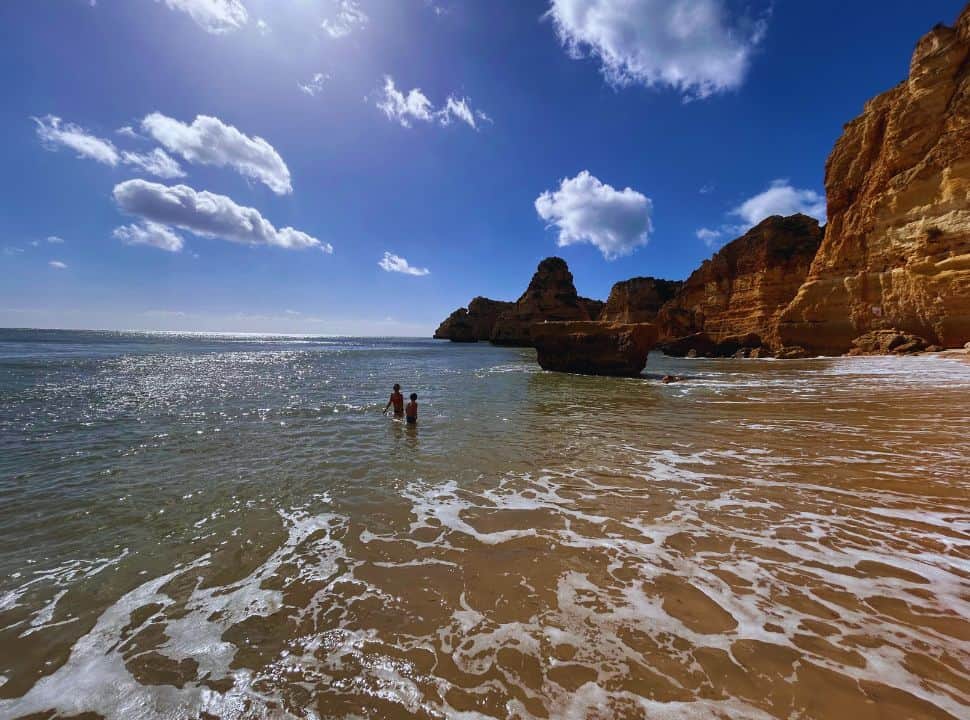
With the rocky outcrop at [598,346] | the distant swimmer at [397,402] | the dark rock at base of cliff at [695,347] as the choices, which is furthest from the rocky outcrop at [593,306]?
the distant swimmer at [397,402]

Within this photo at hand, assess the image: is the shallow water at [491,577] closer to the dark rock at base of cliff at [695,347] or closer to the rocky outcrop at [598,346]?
the rocky outcrop at [598,346]

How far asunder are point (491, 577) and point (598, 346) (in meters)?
20.2

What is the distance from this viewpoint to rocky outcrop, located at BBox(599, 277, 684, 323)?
68625 mm

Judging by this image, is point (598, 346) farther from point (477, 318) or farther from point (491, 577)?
point (477, 318)

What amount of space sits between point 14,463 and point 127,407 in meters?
6.06

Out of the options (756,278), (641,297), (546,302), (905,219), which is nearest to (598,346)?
(905,219)

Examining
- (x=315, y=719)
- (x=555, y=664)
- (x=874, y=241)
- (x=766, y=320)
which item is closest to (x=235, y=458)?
(x=315, y=719)

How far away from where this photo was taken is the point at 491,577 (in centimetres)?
360

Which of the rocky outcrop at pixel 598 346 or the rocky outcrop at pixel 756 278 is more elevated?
the rocky outcrop at pixel 756 278

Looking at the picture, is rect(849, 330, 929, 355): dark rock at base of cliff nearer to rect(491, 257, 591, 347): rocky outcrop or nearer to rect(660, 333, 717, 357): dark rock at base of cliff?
rect(660, 333, 717, 357): dark rock at base of cliff

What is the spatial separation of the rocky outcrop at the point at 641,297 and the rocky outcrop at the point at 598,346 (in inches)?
1836

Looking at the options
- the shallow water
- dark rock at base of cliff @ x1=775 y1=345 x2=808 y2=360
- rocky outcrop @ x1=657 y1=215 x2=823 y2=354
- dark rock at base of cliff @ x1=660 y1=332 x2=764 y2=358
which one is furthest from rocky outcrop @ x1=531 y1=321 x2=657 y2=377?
dark rock at base of cliff @ x1=660 y1=332 x2=764 y2=358

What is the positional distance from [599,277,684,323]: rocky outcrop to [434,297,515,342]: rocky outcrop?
3766 cm

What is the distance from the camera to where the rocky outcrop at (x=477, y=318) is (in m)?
106
